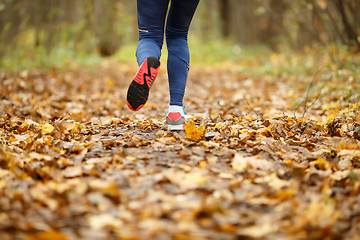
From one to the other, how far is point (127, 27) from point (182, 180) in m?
15.5

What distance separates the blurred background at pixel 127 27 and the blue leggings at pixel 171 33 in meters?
4.18

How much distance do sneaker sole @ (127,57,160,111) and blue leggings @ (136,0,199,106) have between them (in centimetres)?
7

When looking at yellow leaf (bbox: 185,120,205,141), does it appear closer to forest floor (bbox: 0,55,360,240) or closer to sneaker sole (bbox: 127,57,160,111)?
forest floor (bbox: 0,55,360,240)

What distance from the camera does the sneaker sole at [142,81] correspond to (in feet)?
7.97

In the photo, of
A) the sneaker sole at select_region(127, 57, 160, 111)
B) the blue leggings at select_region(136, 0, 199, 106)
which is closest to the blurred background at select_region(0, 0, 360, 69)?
the blue leggings at select_region(136, 0, 199, 106)

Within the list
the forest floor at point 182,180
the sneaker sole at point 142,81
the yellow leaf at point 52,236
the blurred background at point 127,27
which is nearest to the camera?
the yellow leaf at point 52,236

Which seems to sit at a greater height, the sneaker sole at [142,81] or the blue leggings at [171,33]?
the blue leggings at [171,33]

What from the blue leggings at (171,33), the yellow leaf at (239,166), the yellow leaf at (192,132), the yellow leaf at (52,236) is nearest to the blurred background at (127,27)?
A: the blue leggings at (171,33)

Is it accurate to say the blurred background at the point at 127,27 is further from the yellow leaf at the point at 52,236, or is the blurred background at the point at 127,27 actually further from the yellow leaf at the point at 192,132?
the yellow leaf at the point at 52,236

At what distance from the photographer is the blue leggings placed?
252cm

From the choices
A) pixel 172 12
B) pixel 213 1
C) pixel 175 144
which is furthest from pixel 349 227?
pixel 213 1

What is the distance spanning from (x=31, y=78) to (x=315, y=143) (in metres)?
5.36

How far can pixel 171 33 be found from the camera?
2691mm

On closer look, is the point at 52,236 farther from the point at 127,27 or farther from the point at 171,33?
the point at 127,27
